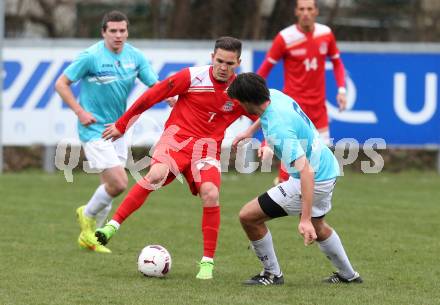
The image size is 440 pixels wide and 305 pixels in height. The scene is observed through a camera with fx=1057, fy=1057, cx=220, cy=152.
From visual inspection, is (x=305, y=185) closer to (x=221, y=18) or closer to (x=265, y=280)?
(x=265, y=280)

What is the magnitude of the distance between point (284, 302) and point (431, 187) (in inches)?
318

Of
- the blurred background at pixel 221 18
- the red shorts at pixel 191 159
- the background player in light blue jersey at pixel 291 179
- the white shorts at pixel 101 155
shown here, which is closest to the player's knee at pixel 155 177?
the red shorts at pixel 191 159

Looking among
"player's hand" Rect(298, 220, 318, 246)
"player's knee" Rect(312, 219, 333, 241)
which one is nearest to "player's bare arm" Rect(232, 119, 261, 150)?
"player's knee" Rect(312, 219, 333, 241)

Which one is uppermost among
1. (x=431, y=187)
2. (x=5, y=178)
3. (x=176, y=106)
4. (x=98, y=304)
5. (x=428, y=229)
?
(x=176, y=106)

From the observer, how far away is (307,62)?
38.2 feet

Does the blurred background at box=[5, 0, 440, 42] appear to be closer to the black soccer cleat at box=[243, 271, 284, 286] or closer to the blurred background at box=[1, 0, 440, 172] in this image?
the blurred background at box=[1, 0, 440, 172]

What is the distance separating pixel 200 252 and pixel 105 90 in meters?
1.66

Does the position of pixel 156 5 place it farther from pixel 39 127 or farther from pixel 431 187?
pixel 431 187

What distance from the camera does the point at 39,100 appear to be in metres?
14.9

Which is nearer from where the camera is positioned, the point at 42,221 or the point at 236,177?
the point at 42,221

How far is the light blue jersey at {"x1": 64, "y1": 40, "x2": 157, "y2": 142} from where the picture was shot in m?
9.16

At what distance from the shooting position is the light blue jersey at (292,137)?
21.4 feet

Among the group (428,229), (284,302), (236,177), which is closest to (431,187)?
(236,177)

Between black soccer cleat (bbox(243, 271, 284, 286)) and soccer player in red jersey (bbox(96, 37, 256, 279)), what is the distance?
0.35 meters
